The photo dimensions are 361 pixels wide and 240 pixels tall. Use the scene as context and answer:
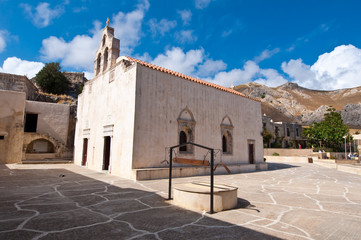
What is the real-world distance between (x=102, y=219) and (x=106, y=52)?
1230 cm

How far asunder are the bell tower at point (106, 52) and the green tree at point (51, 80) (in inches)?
900

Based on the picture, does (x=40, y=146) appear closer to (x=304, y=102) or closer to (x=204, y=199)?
(x=204, y=199)

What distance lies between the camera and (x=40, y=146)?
19203 millimetres

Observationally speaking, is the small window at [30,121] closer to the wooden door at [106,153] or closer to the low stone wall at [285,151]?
the wooden door at [106,153]

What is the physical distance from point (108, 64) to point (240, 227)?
12.3 metres

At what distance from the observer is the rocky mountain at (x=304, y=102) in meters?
70.3

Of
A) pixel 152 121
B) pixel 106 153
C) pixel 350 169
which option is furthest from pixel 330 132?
pixel 106 153

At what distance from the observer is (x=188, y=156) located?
486 inches

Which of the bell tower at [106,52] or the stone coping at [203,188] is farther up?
the bell tower at [106,52]

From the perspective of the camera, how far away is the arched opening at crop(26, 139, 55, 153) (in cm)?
1898

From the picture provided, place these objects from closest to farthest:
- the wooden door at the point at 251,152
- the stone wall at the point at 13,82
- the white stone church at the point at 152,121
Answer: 1. the white stone church at the point at 152,121
2. the wooden door at the point at 251,152
3. the stone wall at the point at 13,82

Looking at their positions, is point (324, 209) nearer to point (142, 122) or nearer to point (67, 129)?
point (142, 122)

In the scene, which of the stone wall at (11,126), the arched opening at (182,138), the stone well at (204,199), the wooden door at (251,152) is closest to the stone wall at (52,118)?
the stone wall at (11,126)

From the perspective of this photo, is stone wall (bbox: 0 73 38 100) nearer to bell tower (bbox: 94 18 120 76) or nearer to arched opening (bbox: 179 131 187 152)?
bell tower (bbox: 94 18 120 76)
